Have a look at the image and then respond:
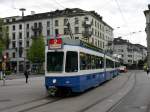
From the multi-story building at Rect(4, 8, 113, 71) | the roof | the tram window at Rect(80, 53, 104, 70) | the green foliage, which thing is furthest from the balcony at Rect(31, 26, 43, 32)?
the tram window at Rect(80, 53, 104, 70)

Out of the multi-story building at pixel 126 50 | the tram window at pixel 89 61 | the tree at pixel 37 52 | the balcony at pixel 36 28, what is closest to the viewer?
the tram window at pixel 89 61

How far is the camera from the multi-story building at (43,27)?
99562mm

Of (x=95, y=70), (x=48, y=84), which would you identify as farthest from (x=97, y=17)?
(x=48, y=84)

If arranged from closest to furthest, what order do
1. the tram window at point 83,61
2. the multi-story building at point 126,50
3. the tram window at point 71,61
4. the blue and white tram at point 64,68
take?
the blue and white tram at point 64,68
the tram window at point 71,61
the tram window at point 83,61
the multi-story building at point 126,50

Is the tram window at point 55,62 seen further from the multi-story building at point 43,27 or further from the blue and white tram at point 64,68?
the multi-story building at point 43,27

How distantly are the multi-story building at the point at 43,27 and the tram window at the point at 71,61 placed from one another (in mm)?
75872

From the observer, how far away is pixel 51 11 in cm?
10719

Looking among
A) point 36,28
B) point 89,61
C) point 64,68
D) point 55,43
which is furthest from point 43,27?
point 64,68

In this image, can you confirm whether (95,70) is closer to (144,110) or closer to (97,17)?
(144,110)


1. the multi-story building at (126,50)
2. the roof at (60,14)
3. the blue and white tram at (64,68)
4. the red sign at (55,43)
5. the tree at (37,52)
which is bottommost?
the blue and white tram at (64,68)

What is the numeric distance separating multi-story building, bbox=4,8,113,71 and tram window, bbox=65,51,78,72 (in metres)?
75.9

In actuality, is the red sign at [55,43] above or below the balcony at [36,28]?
below

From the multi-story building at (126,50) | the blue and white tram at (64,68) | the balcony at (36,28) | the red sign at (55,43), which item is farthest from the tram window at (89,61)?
the multi-story building at (126,50)

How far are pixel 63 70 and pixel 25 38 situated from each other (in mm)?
88213
